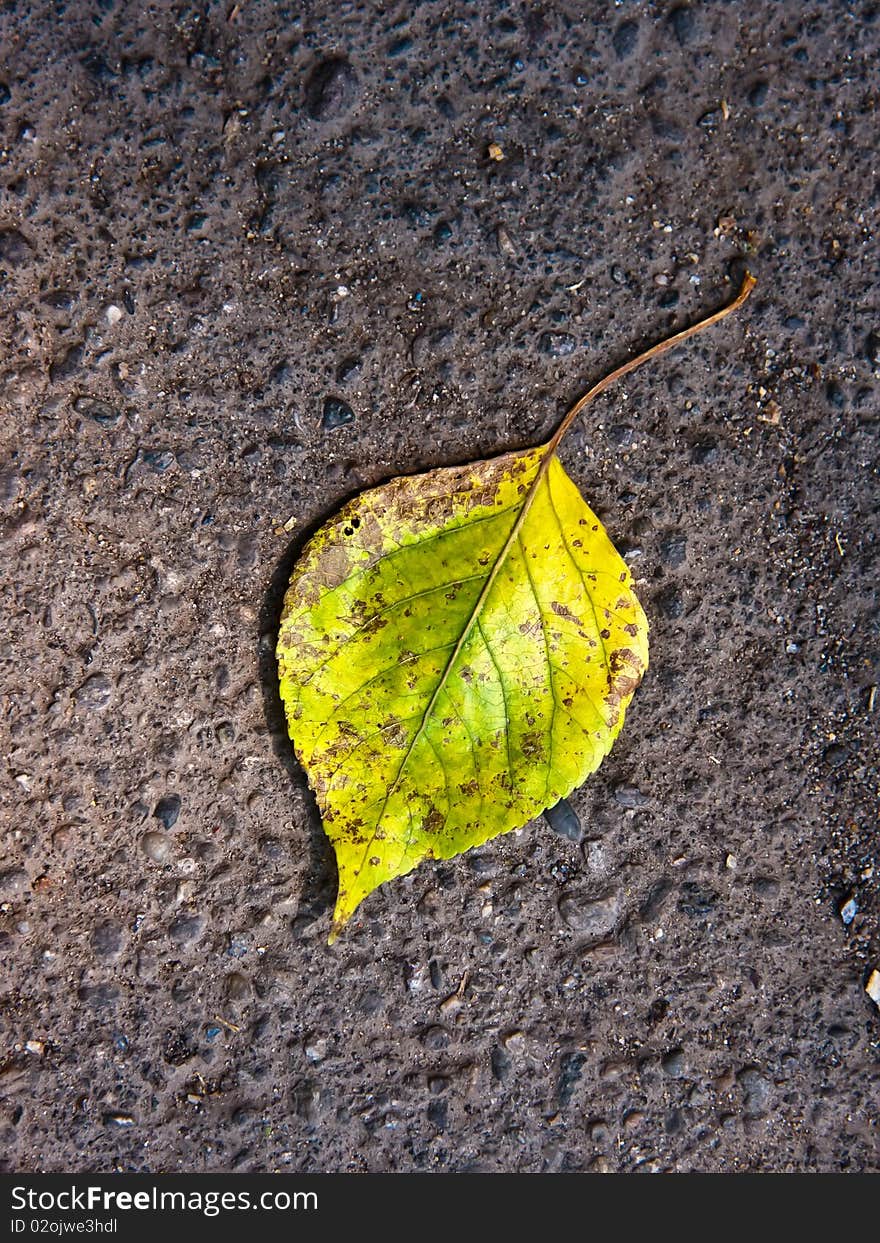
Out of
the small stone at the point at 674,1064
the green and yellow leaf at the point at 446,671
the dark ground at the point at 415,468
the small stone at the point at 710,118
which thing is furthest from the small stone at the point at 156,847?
the small stone at the point at 710,118

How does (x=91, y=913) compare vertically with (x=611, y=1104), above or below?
above

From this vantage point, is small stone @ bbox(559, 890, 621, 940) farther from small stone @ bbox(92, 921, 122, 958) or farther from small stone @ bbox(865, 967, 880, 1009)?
small stone @ bbox(92, 921, 122, 958)

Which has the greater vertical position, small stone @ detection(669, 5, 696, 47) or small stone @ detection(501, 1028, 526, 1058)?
small stone @ detection(669, 5, 696, 47)

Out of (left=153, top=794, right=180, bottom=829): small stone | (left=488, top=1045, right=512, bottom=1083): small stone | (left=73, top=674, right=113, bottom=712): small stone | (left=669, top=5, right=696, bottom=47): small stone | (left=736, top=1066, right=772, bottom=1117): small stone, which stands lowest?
(left=736, top=1066, right=772, bottom=1117): small stone

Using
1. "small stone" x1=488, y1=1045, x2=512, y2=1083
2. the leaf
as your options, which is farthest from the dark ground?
the leaf

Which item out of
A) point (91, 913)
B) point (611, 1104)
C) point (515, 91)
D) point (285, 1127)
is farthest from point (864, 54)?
point (285, 1127)

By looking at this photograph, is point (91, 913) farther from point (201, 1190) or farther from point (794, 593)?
point (794, 593)

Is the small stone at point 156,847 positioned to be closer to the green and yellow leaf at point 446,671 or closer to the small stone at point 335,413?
the green and yellow leaf at point 446,671
